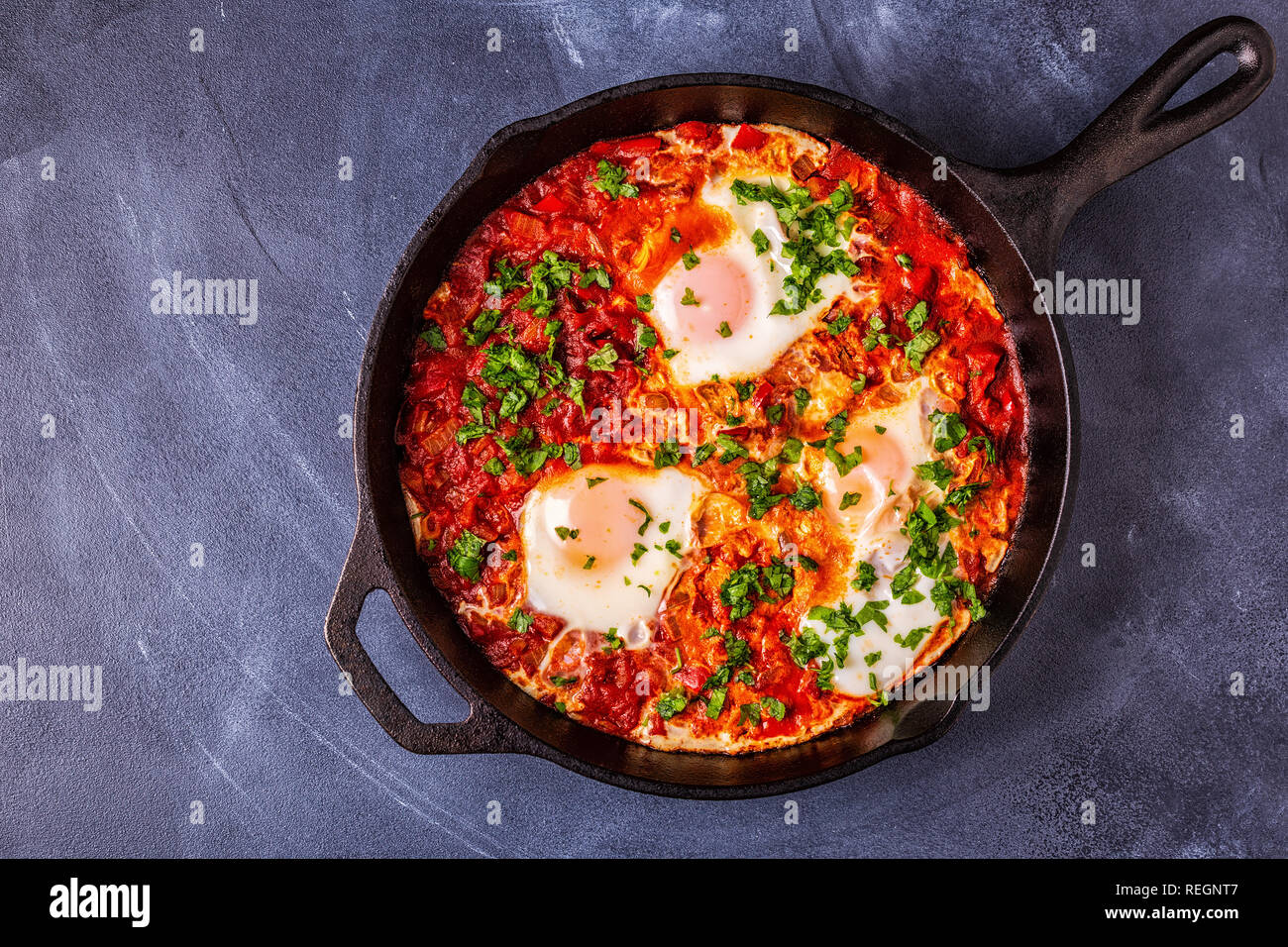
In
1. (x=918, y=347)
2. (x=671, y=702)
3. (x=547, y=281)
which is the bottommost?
(x=671, y=702)

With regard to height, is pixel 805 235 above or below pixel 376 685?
above

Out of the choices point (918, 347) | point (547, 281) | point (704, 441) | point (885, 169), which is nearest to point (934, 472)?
point (918, 347)

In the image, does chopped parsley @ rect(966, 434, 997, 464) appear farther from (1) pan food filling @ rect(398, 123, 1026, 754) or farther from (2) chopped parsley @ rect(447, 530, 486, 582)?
(2) chopped parsley @ rect(447, 530, 486, 582)

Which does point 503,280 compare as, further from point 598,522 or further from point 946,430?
point 946,430

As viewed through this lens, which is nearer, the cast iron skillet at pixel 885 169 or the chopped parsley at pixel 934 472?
the cast iron skillet at pixel 885 169

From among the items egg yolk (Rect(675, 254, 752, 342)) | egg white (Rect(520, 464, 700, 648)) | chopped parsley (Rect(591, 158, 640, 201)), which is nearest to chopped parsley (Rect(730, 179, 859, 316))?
egg yolk (Rect(675, 254, 752, 342))

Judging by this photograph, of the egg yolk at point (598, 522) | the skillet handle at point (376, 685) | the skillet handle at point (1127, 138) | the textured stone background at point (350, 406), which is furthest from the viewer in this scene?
the textured stone background at point (350, 406)

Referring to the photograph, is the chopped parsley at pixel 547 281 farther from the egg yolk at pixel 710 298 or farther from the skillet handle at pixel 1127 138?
the skillet handle at pixel 1127 138

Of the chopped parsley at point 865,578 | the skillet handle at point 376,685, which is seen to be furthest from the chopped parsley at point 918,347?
the skillet handle at point 376,685
